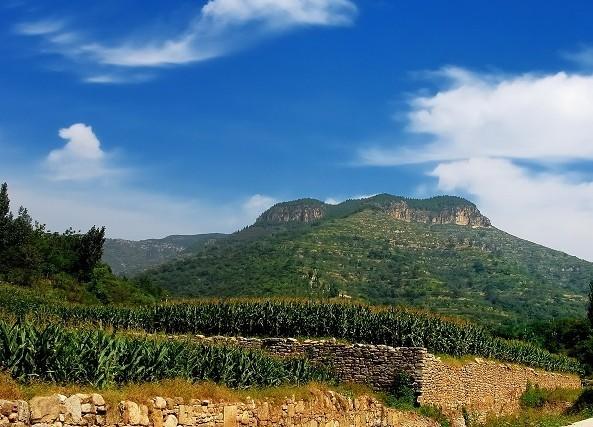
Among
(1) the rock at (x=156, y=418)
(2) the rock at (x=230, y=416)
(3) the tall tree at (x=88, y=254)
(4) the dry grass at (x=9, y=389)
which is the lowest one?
(2) the rock at (x=230, y=416)

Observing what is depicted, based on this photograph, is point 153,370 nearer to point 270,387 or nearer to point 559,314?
point 270,387

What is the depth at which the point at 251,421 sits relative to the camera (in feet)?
49.0

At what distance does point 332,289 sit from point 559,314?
41.0 m

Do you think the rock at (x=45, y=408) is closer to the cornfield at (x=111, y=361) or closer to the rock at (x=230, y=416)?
the cornfield at (x=111, y=361)

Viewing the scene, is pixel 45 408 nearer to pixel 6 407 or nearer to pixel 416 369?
pixel 6 407

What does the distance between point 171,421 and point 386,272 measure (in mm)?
106464

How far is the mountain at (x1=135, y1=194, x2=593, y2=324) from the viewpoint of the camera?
90044mm

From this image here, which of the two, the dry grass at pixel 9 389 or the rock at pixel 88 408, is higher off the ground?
the dry grass at pixel 9 389

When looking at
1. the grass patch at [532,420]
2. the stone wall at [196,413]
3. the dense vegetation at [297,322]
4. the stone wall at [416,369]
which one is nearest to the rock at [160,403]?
the stone wall at [196,413]

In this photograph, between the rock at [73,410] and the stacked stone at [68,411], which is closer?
the stacked stone at [68,411]

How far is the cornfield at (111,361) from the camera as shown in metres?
12.0

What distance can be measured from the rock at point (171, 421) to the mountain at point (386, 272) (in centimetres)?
5668

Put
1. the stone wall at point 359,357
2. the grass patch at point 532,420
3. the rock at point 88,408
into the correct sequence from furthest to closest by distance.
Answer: the grass patch at point 532,420
the stone wall at point 359,357
the rock at point 88,408

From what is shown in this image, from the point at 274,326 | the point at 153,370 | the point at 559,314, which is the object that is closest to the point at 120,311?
the point at 274,326
